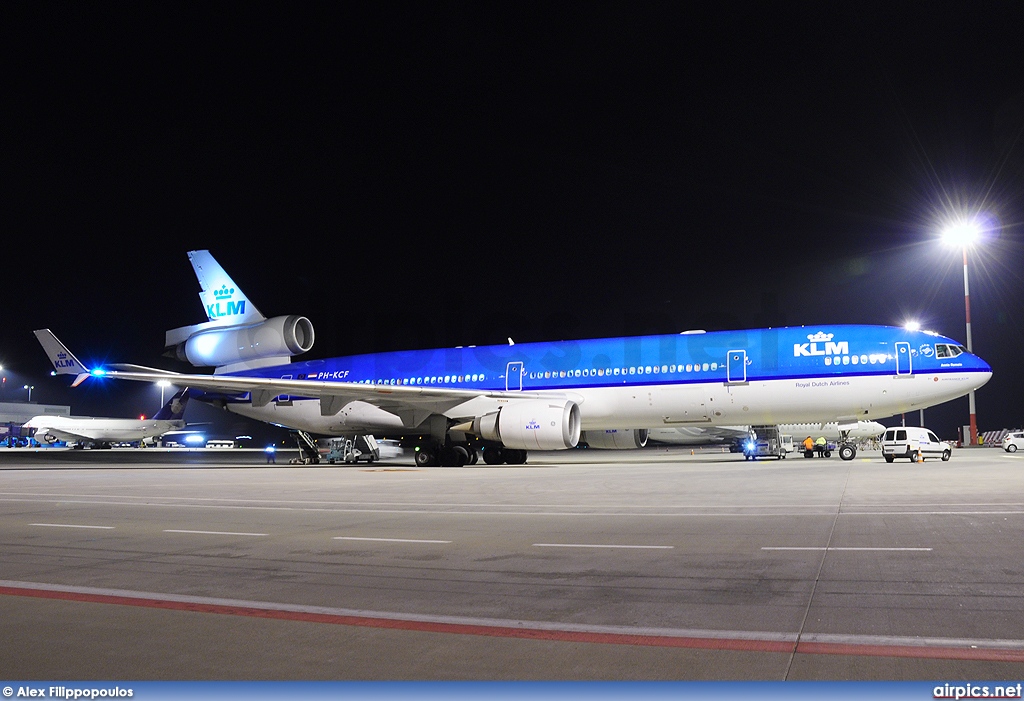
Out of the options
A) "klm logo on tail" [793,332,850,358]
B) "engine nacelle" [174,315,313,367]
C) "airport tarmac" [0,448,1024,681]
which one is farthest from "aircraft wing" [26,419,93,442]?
"klm logo on tail" [793,332,850,358]

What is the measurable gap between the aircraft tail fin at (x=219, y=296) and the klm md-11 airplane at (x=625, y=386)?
423 cm

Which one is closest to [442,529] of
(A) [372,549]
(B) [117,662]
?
(A) [372,549]

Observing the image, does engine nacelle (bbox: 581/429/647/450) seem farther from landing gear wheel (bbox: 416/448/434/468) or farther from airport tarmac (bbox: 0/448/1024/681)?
airport tarmac (bbox: 0/448/1024/681)

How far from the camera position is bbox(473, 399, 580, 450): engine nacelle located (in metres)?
23.2

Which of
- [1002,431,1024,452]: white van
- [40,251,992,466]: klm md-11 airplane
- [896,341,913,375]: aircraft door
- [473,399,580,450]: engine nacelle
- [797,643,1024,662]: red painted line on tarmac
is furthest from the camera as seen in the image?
[1002,431,1024,452]: white van

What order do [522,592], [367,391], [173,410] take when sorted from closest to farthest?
[522,592] → [367,391] → [173,410]

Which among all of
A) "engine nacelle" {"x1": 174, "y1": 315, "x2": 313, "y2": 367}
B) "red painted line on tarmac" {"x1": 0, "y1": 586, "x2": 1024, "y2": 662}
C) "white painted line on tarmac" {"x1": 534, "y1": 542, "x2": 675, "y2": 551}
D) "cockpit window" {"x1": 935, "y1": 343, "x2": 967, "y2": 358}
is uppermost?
"engine nacelle" {"x1": 174, "y1": 315, "x2": 313, "y2": 367}

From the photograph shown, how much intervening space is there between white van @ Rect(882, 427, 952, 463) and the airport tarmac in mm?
16041

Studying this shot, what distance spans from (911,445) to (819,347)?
6.08 meters

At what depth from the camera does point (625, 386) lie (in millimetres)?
25062

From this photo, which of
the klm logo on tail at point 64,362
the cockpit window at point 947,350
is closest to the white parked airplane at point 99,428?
the klm logo on tail at point 64,362

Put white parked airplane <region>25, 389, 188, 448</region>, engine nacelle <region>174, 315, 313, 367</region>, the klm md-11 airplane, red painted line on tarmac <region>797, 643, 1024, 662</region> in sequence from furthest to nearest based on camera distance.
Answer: white parked airplane <region>25, 389, 188, 448</region>
engine nacelle <region>174, 315, 313, 367</region>
the klm md-11 airplane
red painted line on tarmac <region>797, 643, 1024, 662</region>

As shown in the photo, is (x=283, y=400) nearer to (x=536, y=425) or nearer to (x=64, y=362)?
(x=64, y=362)

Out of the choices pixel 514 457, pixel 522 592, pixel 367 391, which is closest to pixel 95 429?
pixel 514 457
